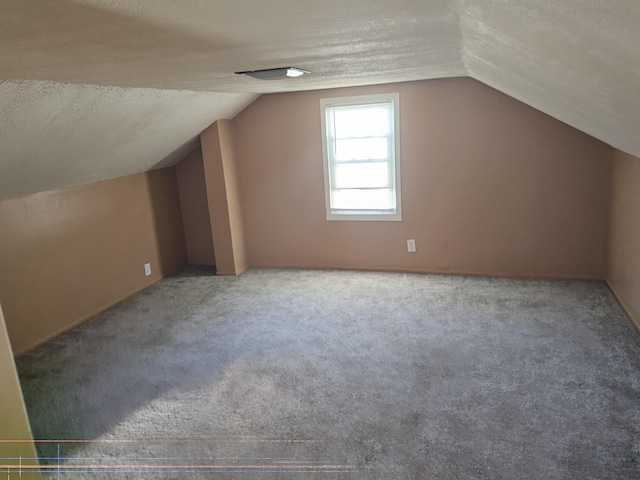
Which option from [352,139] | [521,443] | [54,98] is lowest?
[521,443]

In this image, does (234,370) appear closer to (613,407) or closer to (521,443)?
(521,443)

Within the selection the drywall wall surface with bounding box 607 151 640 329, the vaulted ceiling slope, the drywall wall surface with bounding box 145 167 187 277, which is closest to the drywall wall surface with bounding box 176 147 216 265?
the drywall wall surface with bounding box 145 167 187 277

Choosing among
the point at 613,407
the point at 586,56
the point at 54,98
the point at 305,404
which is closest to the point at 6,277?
the point at 54,98

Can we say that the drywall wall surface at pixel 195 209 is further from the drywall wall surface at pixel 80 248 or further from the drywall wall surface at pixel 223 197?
the drywall wall surface at pixel 223 197

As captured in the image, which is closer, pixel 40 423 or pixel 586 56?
pixel 586 56

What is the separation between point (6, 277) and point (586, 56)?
3691 mm

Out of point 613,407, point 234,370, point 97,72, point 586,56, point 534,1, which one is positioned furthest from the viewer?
point 234,370

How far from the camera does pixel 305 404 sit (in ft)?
8.70

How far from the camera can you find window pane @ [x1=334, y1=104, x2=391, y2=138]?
4516mm

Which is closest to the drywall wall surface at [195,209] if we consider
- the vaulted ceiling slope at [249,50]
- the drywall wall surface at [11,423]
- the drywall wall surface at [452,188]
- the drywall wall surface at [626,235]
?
the drywall wall surface at [452,188]

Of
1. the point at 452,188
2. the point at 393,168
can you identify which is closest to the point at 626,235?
the point at 452,188

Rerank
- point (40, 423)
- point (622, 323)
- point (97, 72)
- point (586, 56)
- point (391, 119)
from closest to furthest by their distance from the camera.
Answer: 1. point (586, 56)
2. point (97, 72)
3. point (40, 423)
4. point (622, 323)
5. point (391, 119)

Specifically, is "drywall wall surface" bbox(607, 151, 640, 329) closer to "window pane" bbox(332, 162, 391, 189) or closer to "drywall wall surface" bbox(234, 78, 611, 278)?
"drywall wall surface" bbox(234, 78, 611, 278)

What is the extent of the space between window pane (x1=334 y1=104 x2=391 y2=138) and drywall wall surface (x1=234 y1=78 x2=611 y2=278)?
0.51ft
